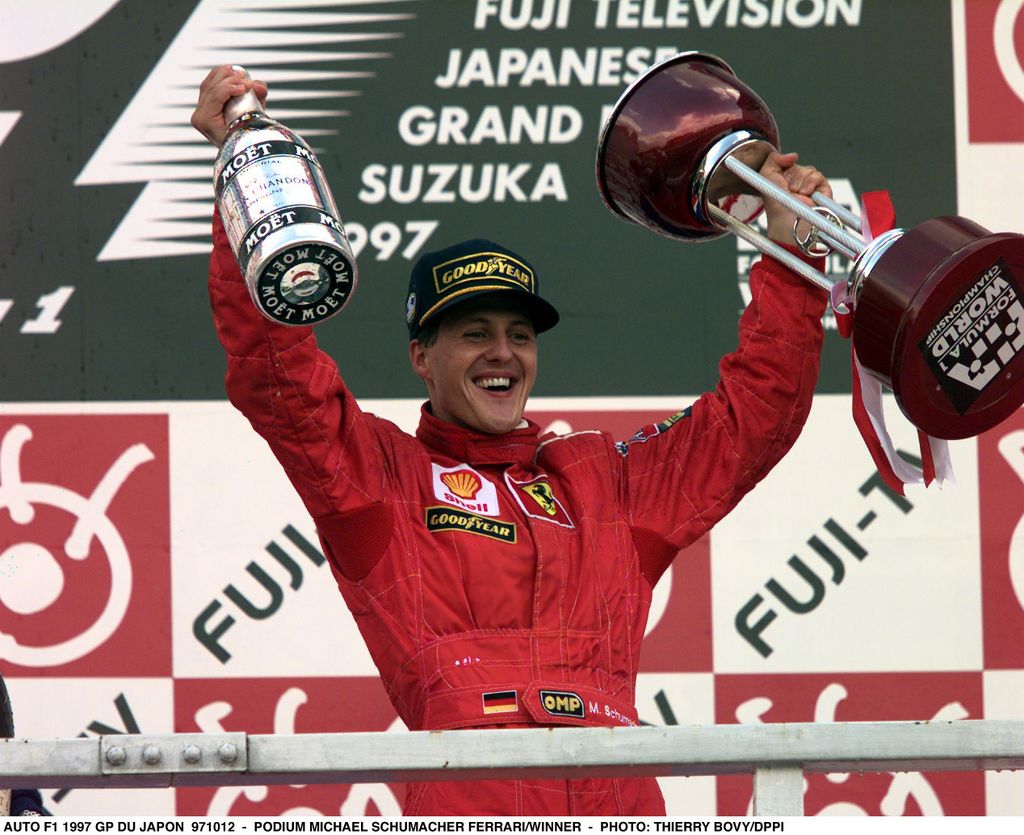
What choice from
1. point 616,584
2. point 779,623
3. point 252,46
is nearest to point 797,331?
point 616,584

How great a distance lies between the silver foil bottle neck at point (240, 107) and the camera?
5.81 ft

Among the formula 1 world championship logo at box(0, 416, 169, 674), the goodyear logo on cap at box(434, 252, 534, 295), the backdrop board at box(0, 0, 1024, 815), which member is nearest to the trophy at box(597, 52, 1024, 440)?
the goodyear logo on cap at box(434, 252, 534, 295)

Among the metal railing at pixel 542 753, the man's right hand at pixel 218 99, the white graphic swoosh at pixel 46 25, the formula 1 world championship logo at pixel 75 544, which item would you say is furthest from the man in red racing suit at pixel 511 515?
→ the white graphic swoosh at pixel 46 25

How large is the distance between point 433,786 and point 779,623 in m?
1.15

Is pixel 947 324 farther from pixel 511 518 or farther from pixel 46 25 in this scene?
pixel 46 25

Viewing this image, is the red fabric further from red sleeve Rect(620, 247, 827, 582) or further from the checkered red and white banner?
the checkered red and white banner

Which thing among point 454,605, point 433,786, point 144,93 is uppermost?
point 144,93

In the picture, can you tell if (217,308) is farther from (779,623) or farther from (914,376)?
(779,623)

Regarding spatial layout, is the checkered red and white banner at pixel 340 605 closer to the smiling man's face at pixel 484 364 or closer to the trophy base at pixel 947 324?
the smiling man's face at pixel 484 364

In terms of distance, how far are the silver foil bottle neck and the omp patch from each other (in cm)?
69

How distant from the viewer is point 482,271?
2037 millimetres

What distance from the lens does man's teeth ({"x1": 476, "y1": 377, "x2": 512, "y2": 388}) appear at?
2039mm

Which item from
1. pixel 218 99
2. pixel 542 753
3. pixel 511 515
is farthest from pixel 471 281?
pixel 542 753

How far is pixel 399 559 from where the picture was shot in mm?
1879
